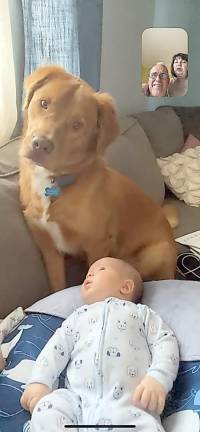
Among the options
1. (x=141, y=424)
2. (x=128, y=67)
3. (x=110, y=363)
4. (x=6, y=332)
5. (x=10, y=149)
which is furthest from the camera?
(x=128, y=67)

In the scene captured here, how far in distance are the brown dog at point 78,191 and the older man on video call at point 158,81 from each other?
54cm

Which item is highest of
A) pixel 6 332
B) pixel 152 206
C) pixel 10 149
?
pixel 10 149

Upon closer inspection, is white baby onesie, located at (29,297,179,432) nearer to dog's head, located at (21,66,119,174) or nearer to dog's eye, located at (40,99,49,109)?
dog's head, located at (21,66,119,174)

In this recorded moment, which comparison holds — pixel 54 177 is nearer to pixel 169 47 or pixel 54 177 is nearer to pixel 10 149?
pixel 10 149

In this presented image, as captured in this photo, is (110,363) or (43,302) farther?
(43,302)

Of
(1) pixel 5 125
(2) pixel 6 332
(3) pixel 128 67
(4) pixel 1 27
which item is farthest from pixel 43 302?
(3) pixel 128 67

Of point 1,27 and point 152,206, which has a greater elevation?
point 1,27

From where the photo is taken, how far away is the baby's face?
1.43 meters

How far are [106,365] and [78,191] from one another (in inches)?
19.6

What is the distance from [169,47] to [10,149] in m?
0.71

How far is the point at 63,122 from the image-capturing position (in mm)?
1435

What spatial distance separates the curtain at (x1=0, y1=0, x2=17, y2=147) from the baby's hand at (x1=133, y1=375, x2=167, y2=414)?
3.11ft

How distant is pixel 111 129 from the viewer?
5.03ft

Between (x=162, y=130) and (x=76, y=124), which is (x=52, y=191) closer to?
(x=76, y=124)
